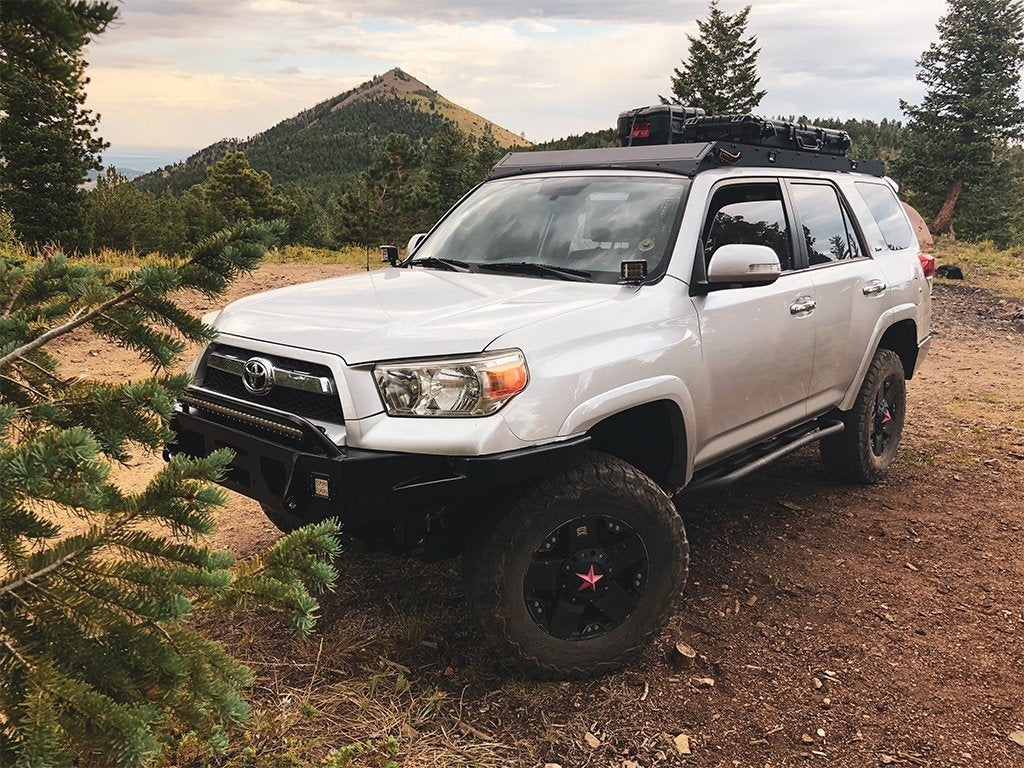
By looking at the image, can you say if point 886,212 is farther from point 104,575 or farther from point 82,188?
point 82,188

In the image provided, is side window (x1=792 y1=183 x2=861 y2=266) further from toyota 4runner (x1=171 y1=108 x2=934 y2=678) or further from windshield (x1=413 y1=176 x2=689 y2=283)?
windshield (x1=413 y1=176 x2=689 y2=283)

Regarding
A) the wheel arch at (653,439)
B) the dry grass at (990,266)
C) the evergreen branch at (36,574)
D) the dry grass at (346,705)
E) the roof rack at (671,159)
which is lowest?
the dry grass at (990,266)

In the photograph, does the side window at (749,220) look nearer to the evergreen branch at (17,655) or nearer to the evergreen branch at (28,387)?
the evergreen branch at (28,387)

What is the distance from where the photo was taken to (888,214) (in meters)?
5.40

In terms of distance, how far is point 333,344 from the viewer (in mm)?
2721

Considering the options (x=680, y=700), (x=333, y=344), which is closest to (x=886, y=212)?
(x=680, y=700)

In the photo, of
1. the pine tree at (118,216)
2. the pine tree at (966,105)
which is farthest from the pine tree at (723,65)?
the pine tree at (118,216)

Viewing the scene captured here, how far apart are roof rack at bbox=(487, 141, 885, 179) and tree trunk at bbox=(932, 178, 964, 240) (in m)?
34.3

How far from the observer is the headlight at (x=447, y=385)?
8.59 ft

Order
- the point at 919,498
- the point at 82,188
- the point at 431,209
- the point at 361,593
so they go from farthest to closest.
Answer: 1. the point at 431,209
2. the point at 82,188
3. the point at 919,498
4. the point at 361,593

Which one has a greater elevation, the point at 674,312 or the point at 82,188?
the point at 82,188

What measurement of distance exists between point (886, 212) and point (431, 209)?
159ft

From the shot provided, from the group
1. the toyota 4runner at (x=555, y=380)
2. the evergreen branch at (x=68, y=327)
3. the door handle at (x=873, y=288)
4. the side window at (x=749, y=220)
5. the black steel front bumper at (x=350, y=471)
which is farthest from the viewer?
the door handle at (x=873, y=288)

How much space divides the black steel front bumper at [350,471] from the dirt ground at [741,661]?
76 centimetres
